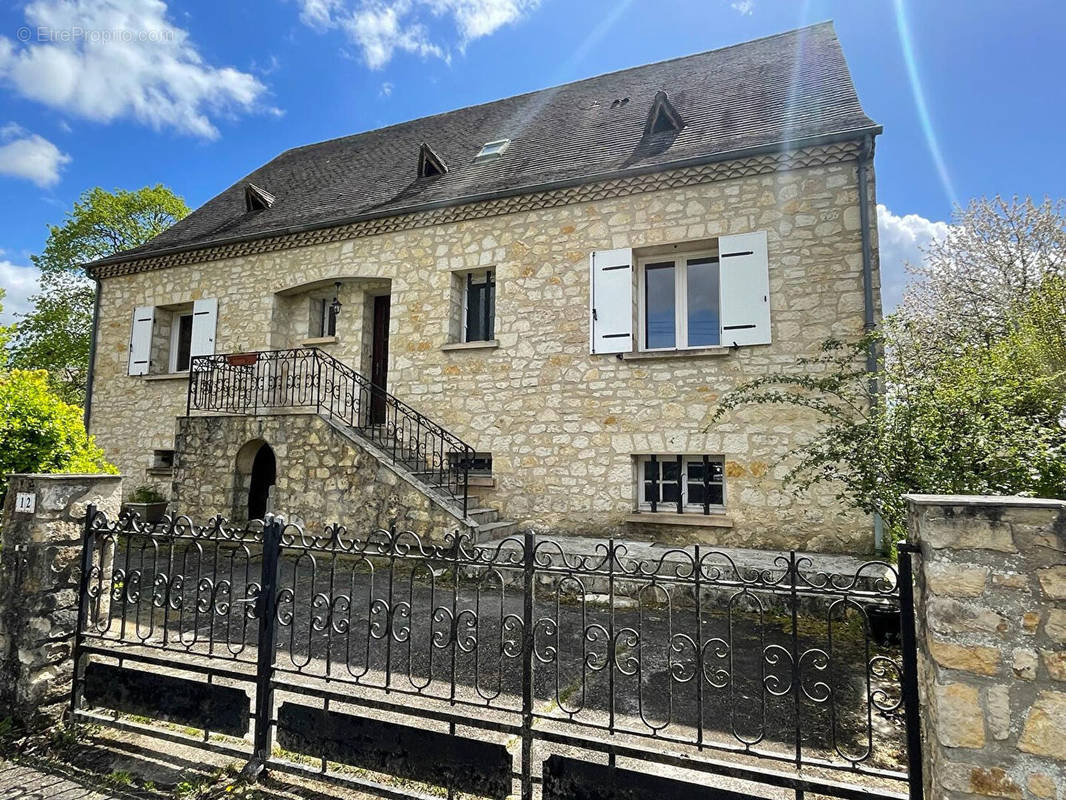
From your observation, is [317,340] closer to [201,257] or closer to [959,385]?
[201,257]

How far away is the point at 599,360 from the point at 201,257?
831 cm

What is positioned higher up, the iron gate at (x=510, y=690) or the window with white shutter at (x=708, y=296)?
the window with white shutter at (x=708, y=296)

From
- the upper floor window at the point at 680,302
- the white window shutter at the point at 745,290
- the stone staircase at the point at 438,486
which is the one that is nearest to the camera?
the stone staircase at the point at 438,486

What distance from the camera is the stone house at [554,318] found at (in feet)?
22.5

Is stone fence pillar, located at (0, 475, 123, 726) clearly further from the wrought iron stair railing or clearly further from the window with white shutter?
the window with white shutter

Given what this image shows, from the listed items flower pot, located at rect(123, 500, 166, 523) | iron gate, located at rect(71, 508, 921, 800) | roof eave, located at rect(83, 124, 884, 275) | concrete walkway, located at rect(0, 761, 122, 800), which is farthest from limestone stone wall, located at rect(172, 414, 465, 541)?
concrete walkway, located at rect(0, 761, 122, 800)

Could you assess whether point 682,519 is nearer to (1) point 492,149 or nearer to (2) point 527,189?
(2) point 527,189

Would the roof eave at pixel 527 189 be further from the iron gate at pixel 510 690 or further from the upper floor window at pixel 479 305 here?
the iron gate at pixel 510 690

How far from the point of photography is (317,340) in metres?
9.96

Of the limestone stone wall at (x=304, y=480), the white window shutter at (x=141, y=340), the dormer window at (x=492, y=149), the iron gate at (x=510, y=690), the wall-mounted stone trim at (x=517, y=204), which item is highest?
the dormer window at (x=492, y=149)

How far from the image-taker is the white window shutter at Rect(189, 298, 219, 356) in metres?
10.4

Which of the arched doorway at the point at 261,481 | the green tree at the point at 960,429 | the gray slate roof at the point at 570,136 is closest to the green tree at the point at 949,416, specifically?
the green tree at the point at 960,429

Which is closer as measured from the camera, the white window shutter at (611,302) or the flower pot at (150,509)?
the white window shutter at (611,302)

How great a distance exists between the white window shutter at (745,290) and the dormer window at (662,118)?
2.49 meters
